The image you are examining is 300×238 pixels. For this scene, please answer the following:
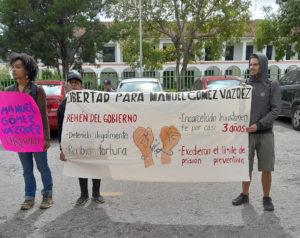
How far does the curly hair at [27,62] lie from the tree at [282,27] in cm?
1352

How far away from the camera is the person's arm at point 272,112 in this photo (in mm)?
3031

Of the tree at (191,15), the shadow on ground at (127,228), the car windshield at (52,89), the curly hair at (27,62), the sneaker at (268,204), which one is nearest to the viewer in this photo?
the shadow on ground at (127,228)

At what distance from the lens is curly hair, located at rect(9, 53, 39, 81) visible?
10.3 ft

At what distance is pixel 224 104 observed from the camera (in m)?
3.18

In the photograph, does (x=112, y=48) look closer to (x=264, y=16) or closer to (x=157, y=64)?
(x=157, y=64)

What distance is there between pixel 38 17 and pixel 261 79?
15382mm

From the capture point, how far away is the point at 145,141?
3250 millimetres

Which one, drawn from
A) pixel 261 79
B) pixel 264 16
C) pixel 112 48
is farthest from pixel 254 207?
pixel 112 48

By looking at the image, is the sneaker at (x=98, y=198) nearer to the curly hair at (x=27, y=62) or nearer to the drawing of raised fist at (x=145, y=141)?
the drawing of raised fist at (x=145, y=141)

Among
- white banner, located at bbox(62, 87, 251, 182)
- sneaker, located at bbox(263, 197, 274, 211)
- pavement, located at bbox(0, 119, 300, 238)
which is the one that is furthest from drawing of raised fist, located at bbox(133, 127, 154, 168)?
sneaker, located at bbox(263, 197, 274, 211)

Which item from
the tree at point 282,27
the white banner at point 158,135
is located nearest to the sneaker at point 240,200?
the white banner at point 158,135

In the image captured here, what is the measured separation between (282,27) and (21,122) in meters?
15.0

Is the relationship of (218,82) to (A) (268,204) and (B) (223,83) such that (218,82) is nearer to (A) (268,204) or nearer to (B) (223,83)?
(B) (223,83)

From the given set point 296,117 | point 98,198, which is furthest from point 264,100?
point 296,117
